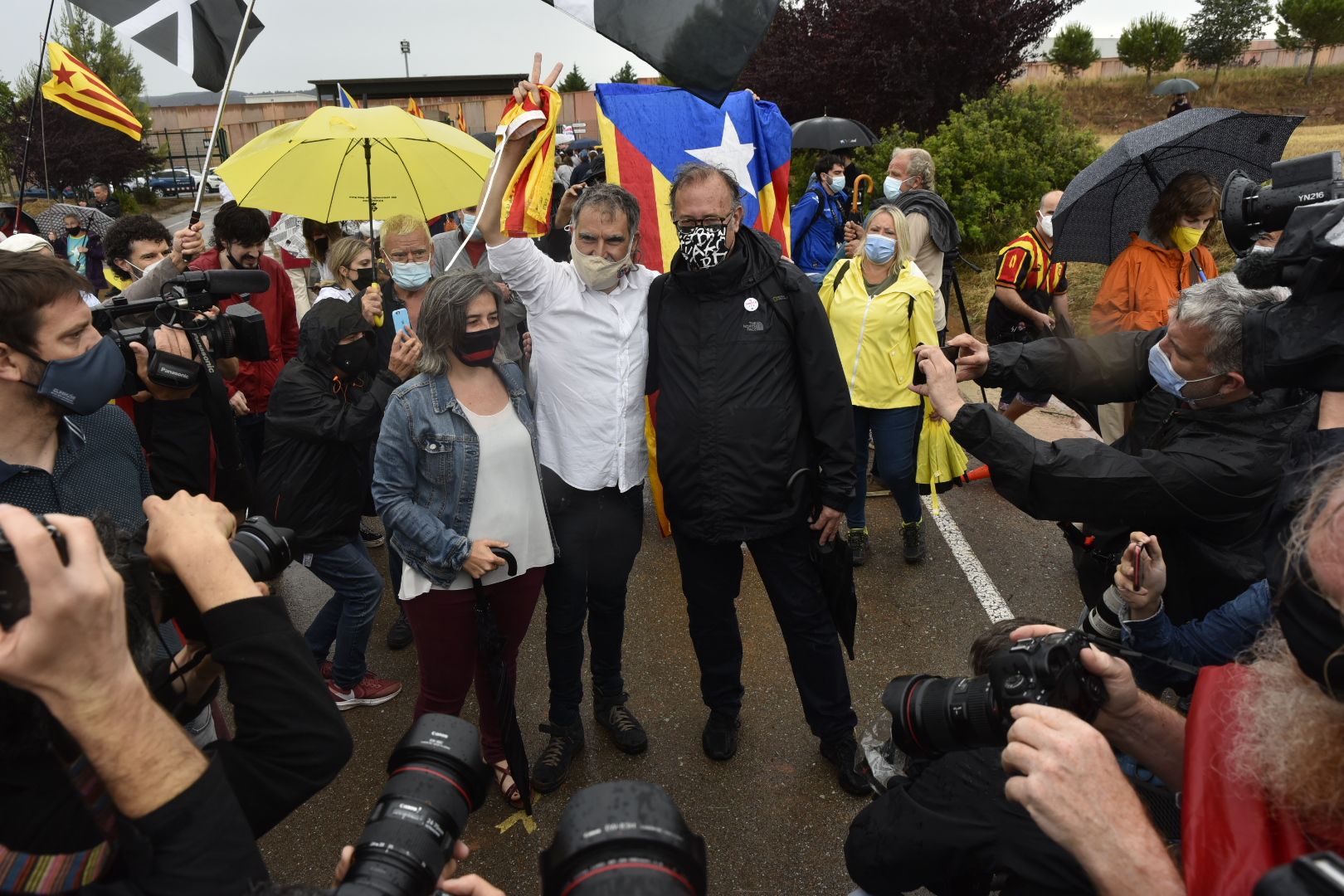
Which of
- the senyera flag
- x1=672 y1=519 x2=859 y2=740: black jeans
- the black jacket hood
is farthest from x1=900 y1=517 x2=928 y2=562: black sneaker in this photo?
the black jacket hood

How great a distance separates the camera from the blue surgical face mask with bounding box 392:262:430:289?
405 centimetres

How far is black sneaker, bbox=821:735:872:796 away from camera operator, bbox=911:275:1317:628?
111 centimetres

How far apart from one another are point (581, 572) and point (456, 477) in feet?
1.92

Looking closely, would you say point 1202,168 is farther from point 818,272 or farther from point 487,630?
point 487,630

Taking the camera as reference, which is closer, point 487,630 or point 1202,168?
point 487,630

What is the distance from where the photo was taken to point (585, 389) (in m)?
3.03

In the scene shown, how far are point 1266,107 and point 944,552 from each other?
87.5 feet

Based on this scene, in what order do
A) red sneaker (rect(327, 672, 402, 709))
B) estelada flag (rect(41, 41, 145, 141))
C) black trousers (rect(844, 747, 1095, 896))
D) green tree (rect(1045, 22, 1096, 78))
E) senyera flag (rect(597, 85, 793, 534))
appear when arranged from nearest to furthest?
black trousers (rect(844, 747, 1095, 896)) < red sneaker (rect(327, 672, 402, 709)) < senyera flag (rect(597, 85, 793, 534)) < estelada flag (rect(41, 41, 145, 141)) < green tree (rect(1045, 22, 1096, 78))

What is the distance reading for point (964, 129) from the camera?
10.8m

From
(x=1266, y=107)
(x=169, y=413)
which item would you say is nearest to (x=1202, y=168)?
(x=169, y=413)

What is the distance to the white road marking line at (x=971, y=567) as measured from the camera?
4168 mm

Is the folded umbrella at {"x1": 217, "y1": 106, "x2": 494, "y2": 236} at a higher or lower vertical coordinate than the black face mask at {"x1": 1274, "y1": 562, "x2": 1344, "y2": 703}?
higher

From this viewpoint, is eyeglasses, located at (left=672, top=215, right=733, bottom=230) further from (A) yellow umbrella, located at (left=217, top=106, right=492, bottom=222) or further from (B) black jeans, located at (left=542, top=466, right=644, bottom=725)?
(A) yellow umbrella, located at (left=217, top=106, right=492, bottom=222)

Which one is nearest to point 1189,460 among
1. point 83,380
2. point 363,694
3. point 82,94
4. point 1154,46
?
point 83,380
